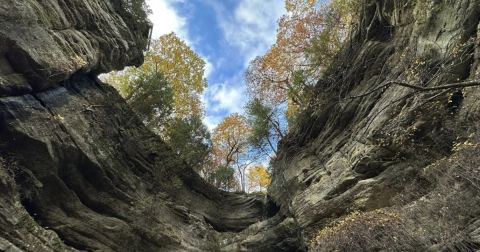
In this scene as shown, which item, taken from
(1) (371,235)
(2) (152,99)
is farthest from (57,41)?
(1) (371,235)

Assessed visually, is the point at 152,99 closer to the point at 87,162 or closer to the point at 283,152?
the point at 87,162

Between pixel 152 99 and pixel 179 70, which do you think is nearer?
pixel 152 99

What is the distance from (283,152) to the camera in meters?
24.2

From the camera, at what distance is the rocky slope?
11.2 m

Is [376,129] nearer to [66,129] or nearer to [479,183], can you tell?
[479,183]

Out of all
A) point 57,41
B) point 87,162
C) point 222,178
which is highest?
point 222,178

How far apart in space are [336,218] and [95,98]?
13.3 m

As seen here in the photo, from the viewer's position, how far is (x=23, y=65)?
14500mm

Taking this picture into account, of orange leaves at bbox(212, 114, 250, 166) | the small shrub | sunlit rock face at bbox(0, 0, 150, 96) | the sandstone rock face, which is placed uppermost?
orange leaves at bbox(212, 114, 250, 166)

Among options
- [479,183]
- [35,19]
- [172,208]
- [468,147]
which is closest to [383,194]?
[468,147]

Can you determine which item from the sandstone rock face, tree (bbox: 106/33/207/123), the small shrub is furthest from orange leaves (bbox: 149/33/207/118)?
the small shrub

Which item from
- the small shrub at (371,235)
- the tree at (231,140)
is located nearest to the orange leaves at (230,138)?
the tree at (231,140)

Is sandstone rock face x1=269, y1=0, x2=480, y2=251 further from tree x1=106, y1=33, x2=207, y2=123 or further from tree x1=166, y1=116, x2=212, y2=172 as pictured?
tree x1=106, y1=33, x2=207, y2=123

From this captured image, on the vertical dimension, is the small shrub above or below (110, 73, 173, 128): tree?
below
